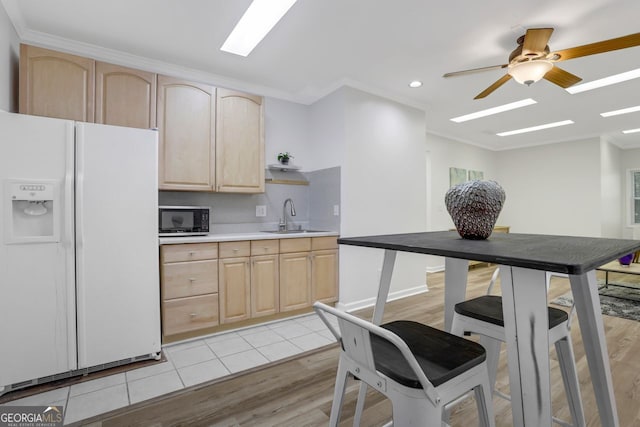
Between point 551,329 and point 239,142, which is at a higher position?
point 239,142

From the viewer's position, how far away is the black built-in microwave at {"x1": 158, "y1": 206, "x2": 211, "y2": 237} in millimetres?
2762

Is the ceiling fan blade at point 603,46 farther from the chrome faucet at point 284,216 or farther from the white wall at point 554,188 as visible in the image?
the white wall at point 554,188

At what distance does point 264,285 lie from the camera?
3.02 m

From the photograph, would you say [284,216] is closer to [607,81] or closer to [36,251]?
[36,251]

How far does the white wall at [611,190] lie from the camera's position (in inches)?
223

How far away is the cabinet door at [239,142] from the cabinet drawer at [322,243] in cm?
79

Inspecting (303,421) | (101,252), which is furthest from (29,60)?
(303,421)

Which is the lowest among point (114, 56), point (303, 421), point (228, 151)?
point (303, 421)

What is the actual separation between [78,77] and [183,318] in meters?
2.09

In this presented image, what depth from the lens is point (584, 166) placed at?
19.0 feet

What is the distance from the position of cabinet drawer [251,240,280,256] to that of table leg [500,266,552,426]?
2355 mm

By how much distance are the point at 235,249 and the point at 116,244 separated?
3.09ft

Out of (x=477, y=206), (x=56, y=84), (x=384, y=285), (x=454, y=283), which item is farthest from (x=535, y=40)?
(x=56, y=84)

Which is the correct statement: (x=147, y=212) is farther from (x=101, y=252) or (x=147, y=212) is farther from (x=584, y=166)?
(x=584, y=166)
